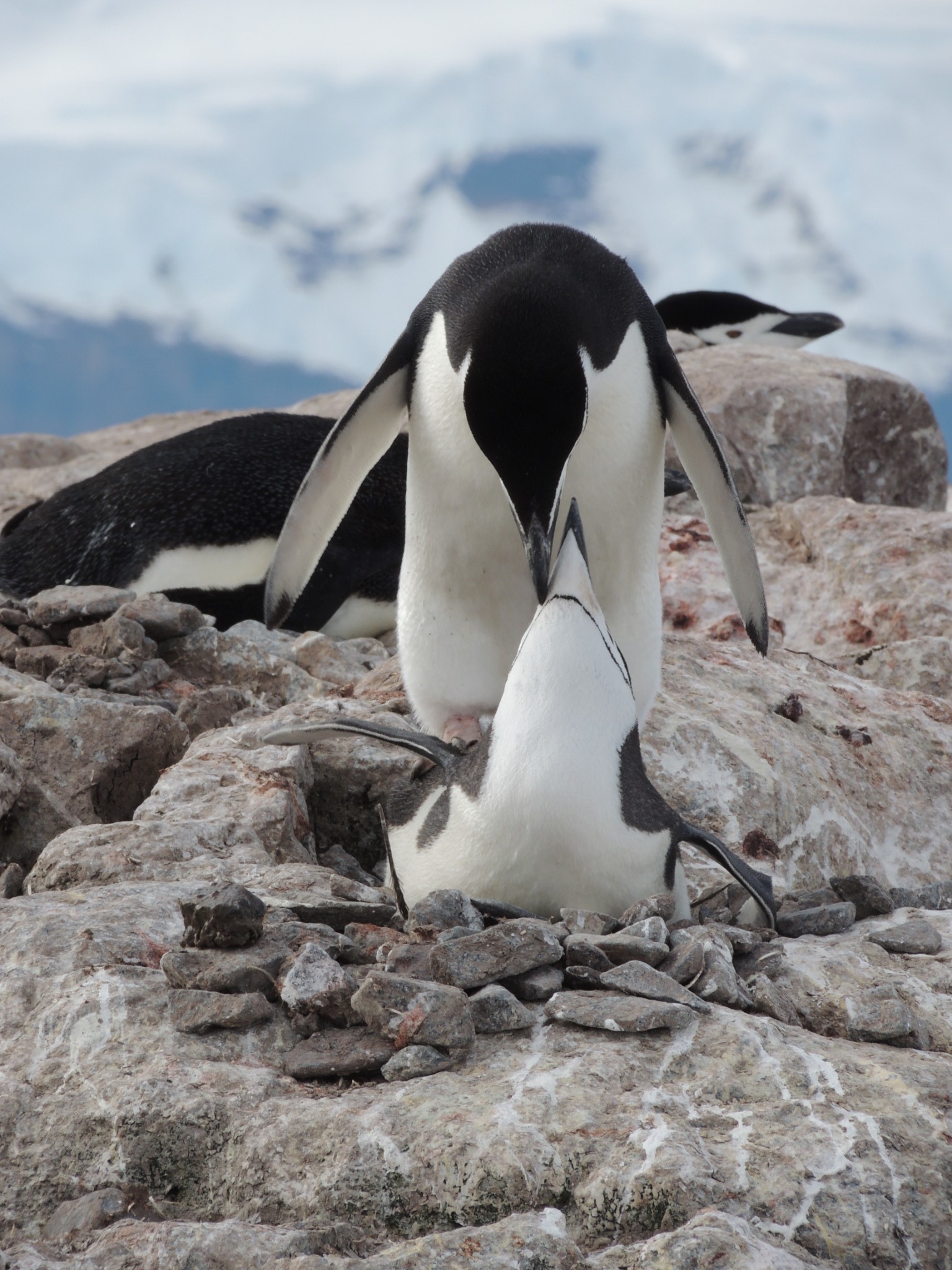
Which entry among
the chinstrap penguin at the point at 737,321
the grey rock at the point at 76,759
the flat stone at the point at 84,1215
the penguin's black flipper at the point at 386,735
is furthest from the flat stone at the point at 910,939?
the chinstrap penguin at the point at 737,321

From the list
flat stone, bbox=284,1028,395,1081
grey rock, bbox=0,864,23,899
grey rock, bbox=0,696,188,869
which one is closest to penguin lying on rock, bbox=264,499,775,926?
flat stone, bbox=284,1028,395,1081

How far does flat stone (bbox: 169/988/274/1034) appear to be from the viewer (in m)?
2.03

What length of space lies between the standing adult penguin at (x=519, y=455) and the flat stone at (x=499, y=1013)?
93cm

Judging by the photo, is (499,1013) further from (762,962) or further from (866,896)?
(866,896)

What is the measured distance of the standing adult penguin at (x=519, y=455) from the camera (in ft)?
8.89

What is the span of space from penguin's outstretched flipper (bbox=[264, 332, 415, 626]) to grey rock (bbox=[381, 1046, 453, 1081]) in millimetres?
1955

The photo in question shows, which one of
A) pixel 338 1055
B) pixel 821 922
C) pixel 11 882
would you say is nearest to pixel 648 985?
pixel 338 1055

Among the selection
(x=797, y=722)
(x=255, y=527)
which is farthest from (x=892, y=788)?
(x=255, y=527)

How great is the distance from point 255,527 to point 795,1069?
14.3 feet

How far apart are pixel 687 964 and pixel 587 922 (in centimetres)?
23

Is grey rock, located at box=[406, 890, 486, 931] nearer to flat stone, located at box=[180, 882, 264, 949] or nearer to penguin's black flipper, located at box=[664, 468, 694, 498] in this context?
flat stone, located at box=[180, 882, 264, 949]

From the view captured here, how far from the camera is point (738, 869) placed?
272 centimetres

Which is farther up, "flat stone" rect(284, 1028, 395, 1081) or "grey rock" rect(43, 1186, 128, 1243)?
"flat stone" rect(284, 1028, 395, 1081)

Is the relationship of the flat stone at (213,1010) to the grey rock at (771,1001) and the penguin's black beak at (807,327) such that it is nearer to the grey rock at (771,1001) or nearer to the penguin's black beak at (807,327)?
the grey rock at (771,1001)
